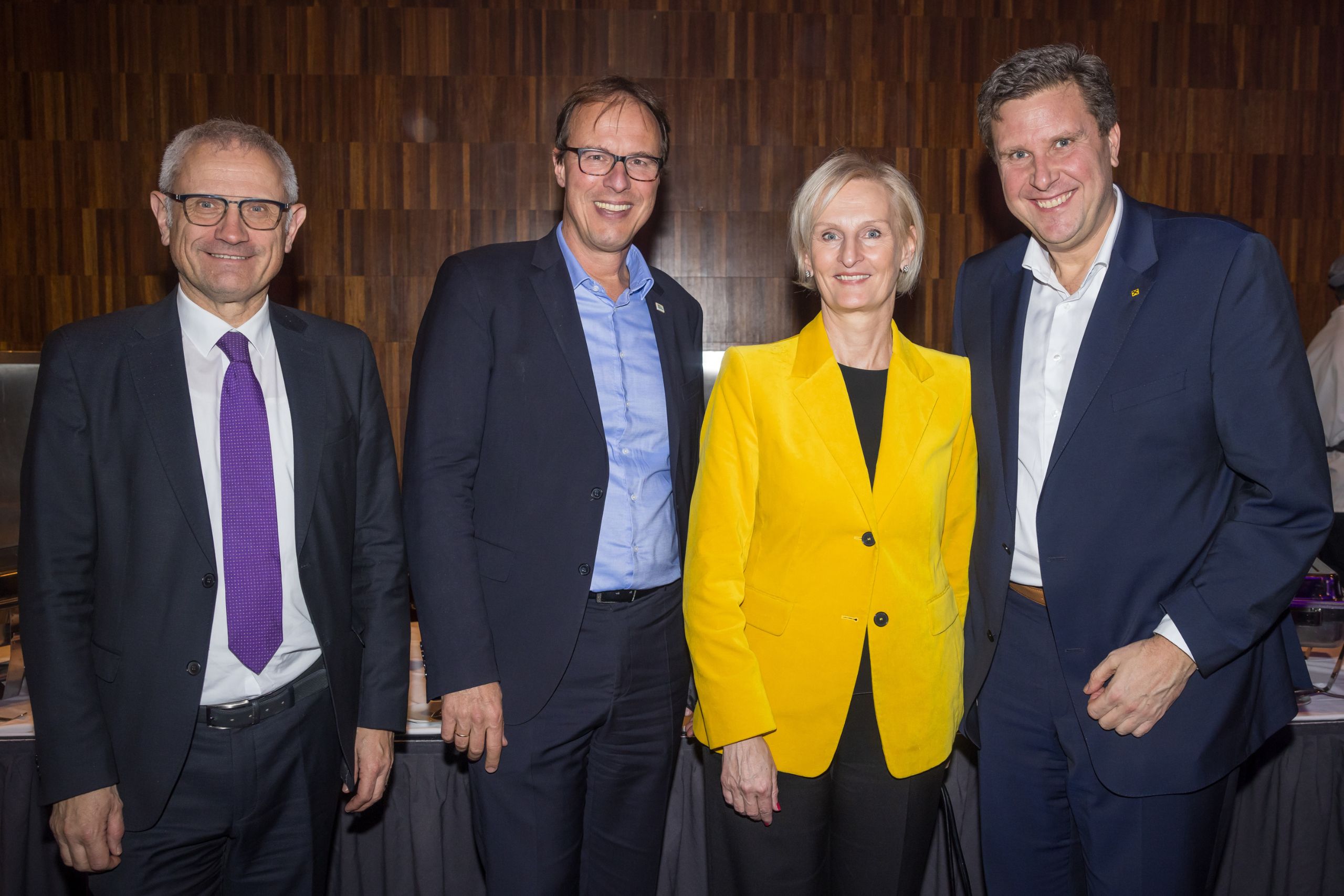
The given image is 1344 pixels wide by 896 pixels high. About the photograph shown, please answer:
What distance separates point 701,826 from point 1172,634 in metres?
1.27

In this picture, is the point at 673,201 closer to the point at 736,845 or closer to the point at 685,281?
the point at 685,281

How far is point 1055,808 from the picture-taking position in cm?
172

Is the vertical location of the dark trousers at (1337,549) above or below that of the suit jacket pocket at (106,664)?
below

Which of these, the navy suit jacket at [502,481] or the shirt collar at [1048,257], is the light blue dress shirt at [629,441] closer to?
the navy suit jacket at [502,481]

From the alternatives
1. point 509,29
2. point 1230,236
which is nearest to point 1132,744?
point 1230,236

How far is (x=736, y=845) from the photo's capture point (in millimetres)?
1604

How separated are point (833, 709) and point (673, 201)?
3332 mm

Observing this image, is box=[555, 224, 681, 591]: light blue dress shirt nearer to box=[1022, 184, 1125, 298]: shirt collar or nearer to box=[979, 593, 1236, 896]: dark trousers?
box=[979, 593, 1236, 896]: dark trousers

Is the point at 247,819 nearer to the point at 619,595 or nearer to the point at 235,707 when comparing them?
the point at 235,707

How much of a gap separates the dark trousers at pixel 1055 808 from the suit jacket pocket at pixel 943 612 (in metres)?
0.16

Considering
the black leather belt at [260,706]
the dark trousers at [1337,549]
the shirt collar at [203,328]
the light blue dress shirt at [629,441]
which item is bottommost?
the dark trousers at [1337,549]

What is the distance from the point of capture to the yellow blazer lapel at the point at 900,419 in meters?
1.59

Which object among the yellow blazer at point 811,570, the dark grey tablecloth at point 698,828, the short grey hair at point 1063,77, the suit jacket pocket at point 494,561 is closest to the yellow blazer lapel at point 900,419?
the yellow blazer at point 811,570

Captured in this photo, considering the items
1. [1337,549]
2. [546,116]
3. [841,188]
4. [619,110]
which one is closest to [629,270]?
[619,110]
